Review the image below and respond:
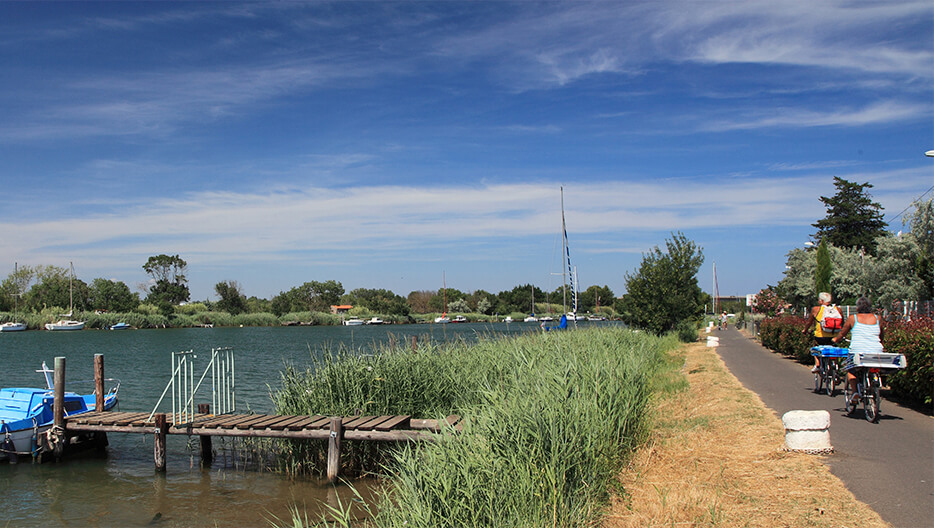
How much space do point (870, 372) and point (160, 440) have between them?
43.0 feet

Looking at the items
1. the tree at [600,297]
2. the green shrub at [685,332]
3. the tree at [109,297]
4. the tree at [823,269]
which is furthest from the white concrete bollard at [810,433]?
the tree at [109,297]

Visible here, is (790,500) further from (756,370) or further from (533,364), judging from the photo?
(756,370)

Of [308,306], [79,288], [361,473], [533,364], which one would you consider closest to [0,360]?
[361,473]

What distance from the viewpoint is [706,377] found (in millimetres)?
16344

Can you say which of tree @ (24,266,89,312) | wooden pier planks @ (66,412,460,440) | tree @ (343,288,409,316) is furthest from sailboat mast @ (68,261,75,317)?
wooden pier planks @ (66,412,460,440)

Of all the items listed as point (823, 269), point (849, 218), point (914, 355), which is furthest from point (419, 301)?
point (914, 355)

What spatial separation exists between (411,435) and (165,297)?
406 feet

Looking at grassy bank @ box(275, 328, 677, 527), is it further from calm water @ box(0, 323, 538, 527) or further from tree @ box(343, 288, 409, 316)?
tree @ box(343, 288, 409, 316)

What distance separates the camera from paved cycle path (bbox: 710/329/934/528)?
19.2 ft

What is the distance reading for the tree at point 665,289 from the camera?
34656 mm

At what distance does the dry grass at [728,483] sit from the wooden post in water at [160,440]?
32.1 ft

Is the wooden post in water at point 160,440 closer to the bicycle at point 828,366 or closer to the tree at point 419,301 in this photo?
the bicycle at point 828,366

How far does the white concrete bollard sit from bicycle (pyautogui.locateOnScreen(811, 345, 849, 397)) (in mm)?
4876

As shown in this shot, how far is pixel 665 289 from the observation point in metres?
34.5
